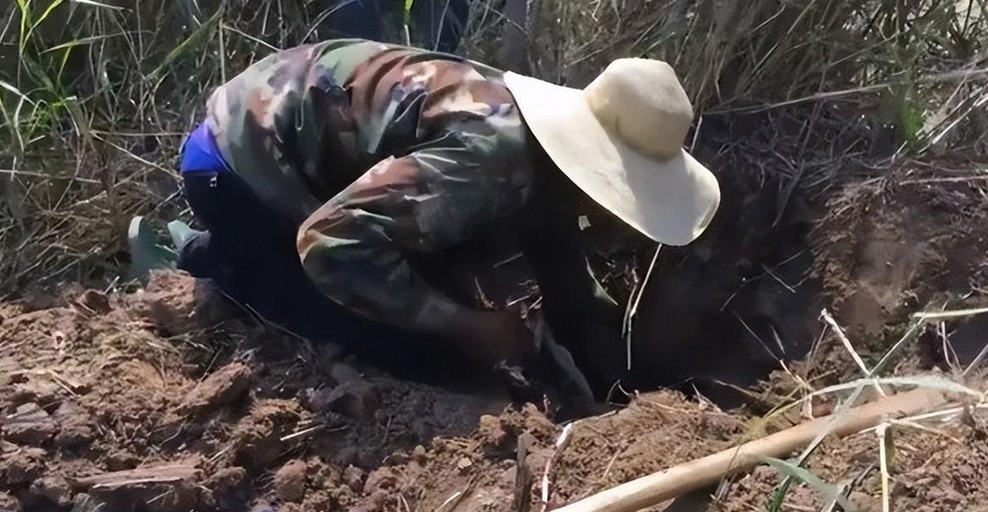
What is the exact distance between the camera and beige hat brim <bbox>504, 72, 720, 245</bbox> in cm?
190

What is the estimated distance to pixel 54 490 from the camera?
73.4 inches

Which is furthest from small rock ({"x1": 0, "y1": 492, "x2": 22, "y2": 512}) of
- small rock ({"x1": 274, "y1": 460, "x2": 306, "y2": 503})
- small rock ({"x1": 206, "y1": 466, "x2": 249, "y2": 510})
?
small rock ({"x1": 274, "y1": 460, "x2": 306, "y2": 503})

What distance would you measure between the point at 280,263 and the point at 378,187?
515 mm

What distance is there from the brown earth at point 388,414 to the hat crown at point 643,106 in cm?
44

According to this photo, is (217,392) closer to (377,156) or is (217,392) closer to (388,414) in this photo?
(388,414)

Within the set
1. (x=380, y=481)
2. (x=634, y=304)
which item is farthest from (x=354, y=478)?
(x=634, y=304)

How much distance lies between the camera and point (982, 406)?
1574 mm

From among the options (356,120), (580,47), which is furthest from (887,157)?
(356,120)

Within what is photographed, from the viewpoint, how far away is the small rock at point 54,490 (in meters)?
1.87

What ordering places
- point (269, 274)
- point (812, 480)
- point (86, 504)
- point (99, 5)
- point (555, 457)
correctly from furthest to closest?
point (99, 5) → point (269, 274) → point (86, 504) → point (555, 457) → point (812, 480)

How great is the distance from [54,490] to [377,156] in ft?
2.54

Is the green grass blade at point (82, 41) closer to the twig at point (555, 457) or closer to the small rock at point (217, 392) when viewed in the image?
the small rock at point (217, 392)

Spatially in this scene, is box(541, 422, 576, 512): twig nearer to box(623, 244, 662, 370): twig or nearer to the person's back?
the person's back

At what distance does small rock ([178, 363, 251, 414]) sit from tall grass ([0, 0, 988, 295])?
0.87 m
